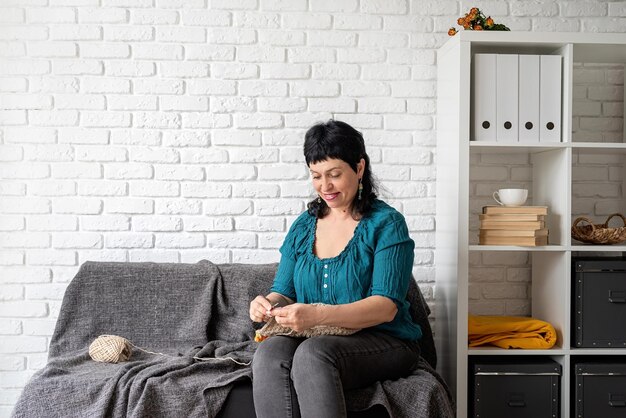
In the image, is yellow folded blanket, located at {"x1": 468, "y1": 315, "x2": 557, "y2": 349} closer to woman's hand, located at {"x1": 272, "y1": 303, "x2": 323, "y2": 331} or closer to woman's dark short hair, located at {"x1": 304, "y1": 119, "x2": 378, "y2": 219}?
woman's dark short hair, located at {"x1": 304, "y1": 119, "x2": 378, "y2": 219}

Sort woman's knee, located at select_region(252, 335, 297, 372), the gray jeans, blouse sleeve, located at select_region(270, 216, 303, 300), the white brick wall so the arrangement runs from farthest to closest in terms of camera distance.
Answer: the white brick wall < blouse sleeve, located at select_region(270, 216, 303, 300) < woman's knee, located at select_region(252, 335, 297, 372) < the gray jeans

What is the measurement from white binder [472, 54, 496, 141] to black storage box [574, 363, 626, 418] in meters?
0.96

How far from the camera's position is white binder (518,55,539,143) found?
2.69 metres

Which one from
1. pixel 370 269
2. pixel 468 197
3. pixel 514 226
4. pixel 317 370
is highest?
pixel 468 197

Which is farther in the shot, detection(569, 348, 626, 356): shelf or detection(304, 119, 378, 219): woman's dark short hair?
detection(569, 348, 626, 356): shelf

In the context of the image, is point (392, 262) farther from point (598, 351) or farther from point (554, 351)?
point (598, 351)

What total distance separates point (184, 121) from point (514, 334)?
1617mm

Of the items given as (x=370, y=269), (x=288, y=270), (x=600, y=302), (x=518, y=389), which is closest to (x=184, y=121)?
(x=288, y=270)

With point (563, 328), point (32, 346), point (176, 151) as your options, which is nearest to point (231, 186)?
point (176, 151)

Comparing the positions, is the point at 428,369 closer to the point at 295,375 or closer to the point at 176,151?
the point at 295,375

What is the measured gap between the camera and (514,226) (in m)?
2.71

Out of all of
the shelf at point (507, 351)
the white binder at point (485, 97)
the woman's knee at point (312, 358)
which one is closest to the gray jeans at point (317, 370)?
the woman's knee at point (312, 358)

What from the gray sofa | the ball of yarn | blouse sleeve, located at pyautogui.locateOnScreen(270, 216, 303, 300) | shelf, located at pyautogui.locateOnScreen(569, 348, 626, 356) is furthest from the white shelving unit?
the ball of yarn

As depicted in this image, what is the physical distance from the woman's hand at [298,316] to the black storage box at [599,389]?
3.82ft
